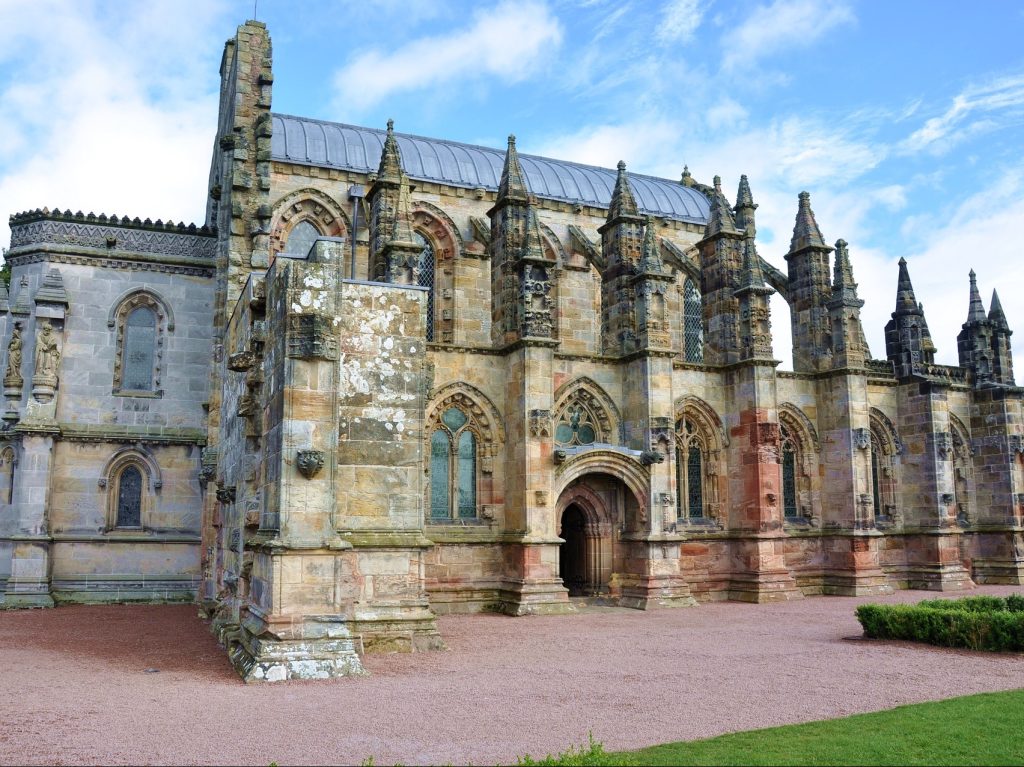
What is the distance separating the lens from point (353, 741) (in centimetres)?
802

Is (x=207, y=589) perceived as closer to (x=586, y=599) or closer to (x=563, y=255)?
(x=586, y=599)

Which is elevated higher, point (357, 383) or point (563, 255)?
point (563, 255)

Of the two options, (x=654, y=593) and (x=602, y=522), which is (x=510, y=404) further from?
(x=654, y=593)

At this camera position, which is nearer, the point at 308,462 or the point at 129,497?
the point at 308,462

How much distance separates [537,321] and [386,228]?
4.17 metres

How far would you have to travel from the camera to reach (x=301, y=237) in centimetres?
2567

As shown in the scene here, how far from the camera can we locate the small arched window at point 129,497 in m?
23.0

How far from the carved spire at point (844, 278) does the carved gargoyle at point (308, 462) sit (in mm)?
19286

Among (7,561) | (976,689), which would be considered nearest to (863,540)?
(976,689)

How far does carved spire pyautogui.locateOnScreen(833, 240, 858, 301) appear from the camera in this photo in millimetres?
26594

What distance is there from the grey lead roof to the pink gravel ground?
15597 millimetres

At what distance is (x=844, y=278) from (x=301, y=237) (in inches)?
629

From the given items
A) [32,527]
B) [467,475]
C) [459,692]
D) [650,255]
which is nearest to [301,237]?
[467,475]

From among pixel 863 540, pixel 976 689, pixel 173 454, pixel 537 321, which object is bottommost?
pixel 976 689
